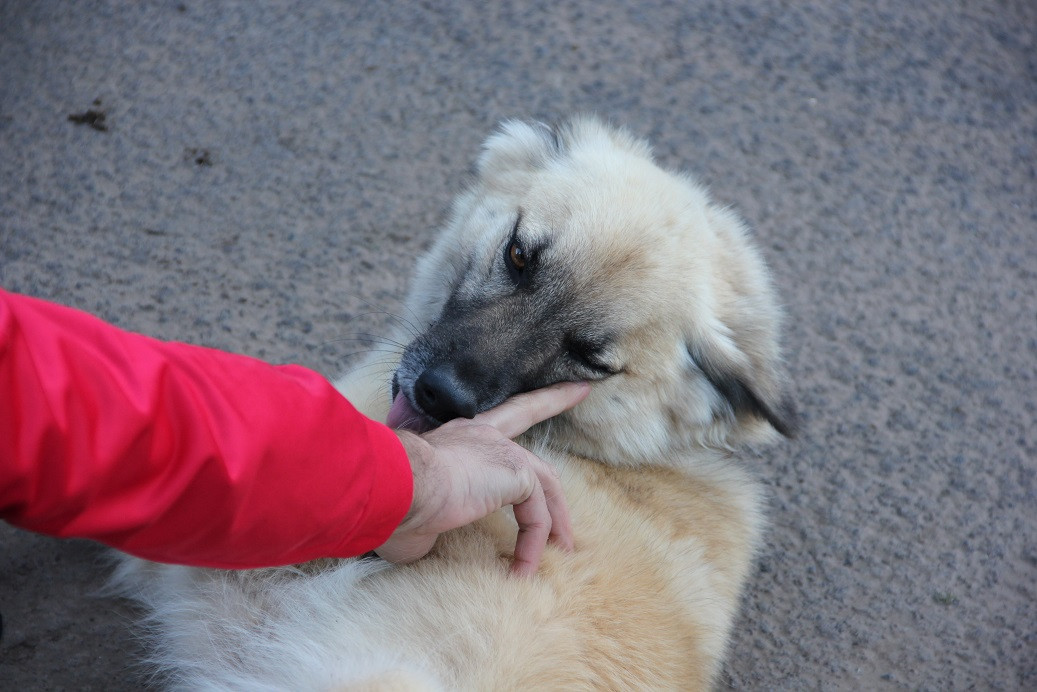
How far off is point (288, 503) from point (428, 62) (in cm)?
330

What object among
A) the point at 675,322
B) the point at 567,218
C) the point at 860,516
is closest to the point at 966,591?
the point at 860,516

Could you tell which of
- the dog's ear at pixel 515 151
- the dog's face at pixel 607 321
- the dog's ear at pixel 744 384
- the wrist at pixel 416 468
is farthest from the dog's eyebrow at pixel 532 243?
the wrist at pixel 416 468

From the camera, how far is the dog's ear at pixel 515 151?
2.66 metres

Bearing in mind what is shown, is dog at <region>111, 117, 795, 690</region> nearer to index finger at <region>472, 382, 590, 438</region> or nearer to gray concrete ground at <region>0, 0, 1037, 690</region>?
index finger at <region>472, 382, 590, 438</region>

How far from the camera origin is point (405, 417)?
2.21m

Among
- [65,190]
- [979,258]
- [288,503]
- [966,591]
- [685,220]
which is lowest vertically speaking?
[65,190]

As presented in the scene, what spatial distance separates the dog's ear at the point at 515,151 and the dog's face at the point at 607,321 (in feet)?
0.31

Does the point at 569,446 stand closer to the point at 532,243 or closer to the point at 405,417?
the point at 405,417

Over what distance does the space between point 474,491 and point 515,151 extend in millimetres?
1506

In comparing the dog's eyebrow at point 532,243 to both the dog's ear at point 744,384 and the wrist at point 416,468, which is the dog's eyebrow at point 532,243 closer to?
the dog's ear at point 744,384

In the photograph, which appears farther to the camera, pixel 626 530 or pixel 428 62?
pixel 428 62

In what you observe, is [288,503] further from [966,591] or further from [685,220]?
[966,591]

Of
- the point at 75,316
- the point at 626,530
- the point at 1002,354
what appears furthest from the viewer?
the point at 1002,354

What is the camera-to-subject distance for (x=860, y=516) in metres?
3.09
